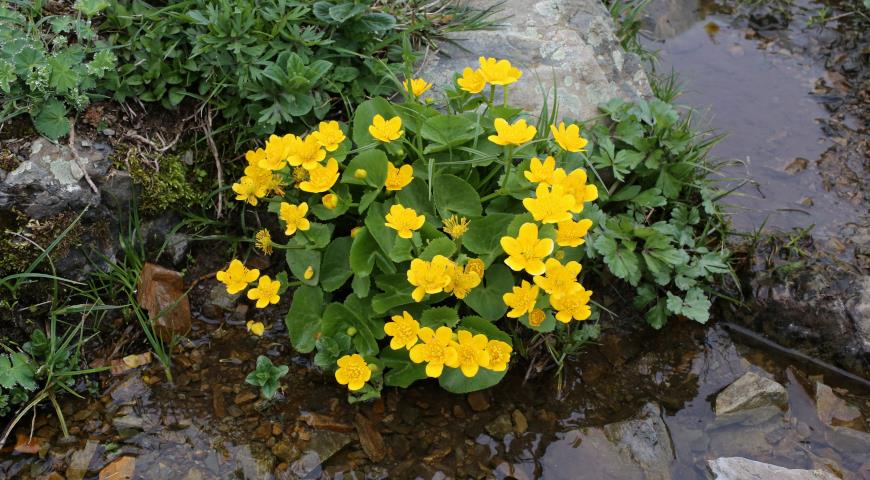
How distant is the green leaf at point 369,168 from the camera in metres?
2.98

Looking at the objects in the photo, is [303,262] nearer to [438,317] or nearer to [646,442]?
[438,317]

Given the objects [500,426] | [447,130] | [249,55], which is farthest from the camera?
[249,55]

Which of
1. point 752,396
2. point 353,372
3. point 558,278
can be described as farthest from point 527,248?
point 752,396

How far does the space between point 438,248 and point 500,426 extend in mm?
928

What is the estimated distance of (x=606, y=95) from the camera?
390 centimetres

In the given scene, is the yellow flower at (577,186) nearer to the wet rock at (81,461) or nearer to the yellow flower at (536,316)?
the yellow flower at (536,316)

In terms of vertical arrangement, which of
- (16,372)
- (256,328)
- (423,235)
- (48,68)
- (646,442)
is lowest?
(646,442)

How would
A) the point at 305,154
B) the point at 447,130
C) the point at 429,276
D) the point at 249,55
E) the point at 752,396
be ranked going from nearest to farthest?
the point at 429,276
the point at 305,154
the point at 447,130
the point at 752,396
the point at 249,55

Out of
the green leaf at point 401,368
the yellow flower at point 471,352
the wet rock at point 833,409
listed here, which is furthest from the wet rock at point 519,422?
the wet rock at point 833,409

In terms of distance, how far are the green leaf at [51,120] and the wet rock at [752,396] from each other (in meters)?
3.34

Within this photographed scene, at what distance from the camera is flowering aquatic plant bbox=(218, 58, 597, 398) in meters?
2.77

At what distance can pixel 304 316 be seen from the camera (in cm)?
317

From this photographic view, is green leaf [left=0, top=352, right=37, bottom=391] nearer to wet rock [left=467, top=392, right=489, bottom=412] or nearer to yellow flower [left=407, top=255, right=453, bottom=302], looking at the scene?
yellow flower [left=407, top=255, right=453, bottom=302]

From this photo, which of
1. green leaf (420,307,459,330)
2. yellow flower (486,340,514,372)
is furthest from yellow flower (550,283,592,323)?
green leaf (420,307,459,330)
